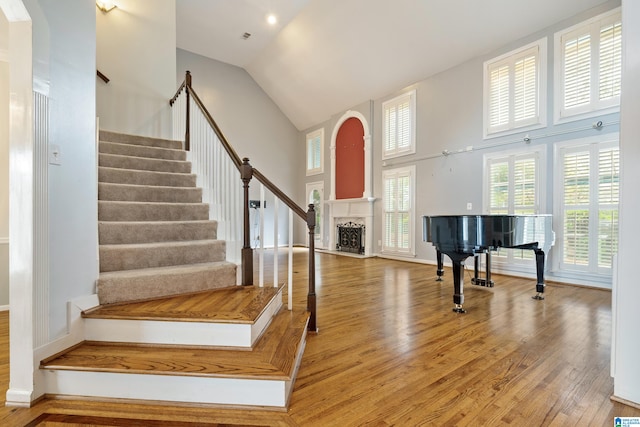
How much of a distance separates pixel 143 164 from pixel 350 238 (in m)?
5.49

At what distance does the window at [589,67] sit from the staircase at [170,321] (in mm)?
4926

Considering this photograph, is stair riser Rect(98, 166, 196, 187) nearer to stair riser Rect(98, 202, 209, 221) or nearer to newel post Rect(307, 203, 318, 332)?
stair riser Rect(98, 202, 209, 221)

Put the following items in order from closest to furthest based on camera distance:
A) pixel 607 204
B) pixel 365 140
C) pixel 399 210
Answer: pixel 607 204 < pixel 399 210 < pixel 365 140

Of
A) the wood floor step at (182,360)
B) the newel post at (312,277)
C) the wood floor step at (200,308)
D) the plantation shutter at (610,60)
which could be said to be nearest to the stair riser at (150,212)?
the wood floor step at (200,308)

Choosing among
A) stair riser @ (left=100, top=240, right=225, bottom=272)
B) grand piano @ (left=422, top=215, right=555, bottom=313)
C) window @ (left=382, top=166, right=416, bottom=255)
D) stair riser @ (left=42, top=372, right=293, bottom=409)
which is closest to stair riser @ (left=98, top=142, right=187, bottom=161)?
stair riser @ (left=100, top=240, right=225, bottom=272)

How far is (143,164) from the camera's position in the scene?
3.51 metres

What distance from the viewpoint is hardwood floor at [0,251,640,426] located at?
1.51 meters

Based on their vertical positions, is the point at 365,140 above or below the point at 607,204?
above

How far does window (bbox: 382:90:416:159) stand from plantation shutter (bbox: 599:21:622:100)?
3.02m

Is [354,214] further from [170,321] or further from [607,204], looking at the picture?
[170,321]

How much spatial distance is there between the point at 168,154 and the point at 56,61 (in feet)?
7.01

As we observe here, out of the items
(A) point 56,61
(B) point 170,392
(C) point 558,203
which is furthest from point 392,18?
A: (B) point 170,392

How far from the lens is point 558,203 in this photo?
447 centimetres

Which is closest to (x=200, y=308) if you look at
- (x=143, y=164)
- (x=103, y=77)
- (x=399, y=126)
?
(x=143, y=164)
